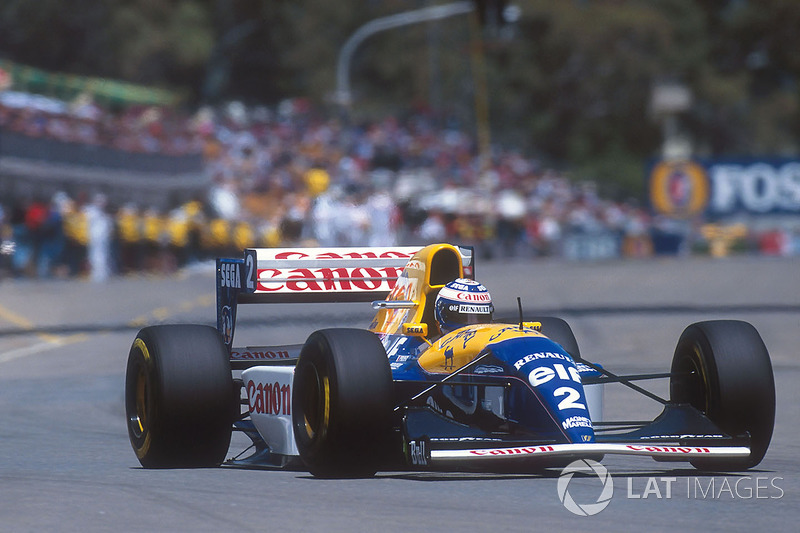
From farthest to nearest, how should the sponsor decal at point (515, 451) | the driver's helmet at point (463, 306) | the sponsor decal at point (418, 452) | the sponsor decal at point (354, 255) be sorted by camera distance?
the sponsor decal at point (354, 255) → the driver's helmet at point (463, 306) → the sponsor decal at point (418, 452) → the sponsor decal at point (515, 451)

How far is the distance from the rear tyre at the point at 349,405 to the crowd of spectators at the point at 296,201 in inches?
658

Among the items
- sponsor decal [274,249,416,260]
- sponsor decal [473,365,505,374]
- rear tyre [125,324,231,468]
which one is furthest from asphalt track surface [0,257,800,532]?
sponsor decal [274,249,416,260]

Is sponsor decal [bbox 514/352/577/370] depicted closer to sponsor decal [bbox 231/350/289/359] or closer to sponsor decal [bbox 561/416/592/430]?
sponsor decal [bbox 561/416/592/430]

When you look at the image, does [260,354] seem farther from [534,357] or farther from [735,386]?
[735,386]

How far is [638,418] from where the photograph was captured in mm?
11633

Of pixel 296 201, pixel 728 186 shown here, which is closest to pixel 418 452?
pixel 296 201

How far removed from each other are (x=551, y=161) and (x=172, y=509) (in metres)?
75.0

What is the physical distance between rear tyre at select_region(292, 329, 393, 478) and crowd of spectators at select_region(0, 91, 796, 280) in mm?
16710

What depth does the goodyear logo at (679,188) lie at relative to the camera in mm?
51000

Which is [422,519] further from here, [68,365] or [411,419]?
[68,365]

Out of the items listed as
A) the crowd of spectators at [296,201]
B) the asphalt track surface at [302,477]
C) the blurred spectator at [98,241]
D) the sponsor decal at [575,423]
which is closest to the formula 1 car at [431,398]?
the sponsor decal at [575,423]

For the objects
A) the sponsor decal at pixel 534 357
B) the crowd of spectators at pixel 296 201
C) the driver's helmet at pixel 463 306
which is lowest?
the sponsor decal at pixel 534 357

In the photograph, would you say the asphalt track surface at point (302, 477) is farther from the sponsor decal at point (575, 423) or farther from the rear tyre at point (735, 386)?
the sponsor decal at point (575, 423)

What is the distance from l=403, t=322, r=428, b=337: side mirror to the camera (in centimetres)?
884
